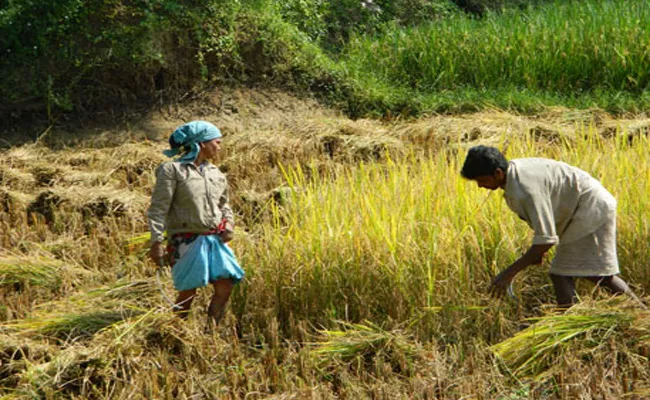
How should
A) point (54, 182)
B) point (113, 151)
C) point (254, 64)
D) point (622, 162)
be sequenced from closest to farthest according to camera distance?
1. point (622, 162)
2. point (54, 182)
3. point (113, 151)
4. point (254, 64)

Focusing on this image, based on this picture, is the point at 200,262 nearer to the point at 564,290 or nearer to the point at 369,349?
the point at 369,349

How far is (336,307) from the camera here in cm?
420

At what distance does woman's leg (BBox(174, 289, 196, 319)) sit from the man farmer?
4.57 feet

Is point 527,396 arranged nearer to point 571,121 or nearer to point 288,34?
point 571,121

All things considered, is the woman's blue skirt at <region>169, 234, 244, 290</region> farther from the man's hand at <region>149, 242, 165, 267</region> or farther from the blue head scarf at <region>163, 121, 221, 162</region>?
the blue head scarf at <region>163, 121, 221, 162</region>

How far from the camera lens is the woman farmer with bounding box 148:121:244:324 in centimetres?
394

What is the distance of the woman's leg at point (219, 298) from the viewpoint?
13.3 feet

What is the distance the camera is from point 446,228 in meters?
4.36

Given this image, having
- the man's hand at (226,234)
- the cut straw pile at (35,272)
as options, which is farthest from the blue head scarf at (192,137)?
the cut straw pile at (35,272)

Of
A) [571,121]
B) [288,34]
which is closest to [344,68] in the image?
[288,34]

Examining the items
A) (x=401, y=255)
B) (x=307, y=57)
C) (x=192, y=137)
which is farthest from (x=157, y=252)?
(x=307, y=57)

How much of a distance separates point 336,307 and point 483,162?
3.59 ft

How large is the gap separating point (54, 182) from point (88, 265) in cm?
135

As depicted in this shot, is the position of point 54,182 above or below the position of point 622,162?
below
